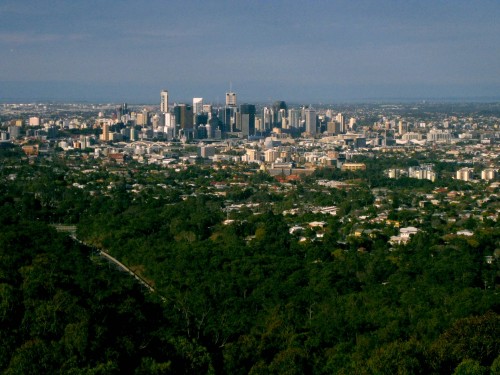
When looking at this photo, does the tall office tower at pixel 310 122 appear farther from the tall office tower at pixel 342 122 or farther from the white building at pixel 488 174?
the white building at pixel 488 174

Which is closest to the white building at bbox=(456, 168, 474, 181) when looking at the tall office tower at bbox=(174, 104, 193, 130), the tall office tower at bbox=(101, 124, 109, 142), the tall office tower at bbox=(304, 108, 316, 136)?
the tall office tower at bbox=(101, 124, 109, 142)

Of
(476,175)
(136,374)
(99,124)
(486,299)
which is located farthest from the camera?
(99,124)

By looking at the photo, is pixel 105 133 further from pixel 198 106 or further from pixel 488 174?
pixel 488 174

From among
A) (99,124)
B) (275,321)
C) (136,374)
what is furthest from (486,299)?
(99,124)

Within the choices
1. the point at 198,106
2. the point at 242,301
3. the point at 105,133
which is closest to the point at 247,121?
the point at 105,133

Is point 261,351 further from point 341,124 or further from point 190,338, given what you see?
point 341,124

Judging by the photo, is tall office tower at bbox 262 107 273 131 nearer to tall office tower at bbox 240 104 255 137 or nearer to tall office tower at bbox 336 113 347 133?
tall office tower at bbox 240 104 255 137
